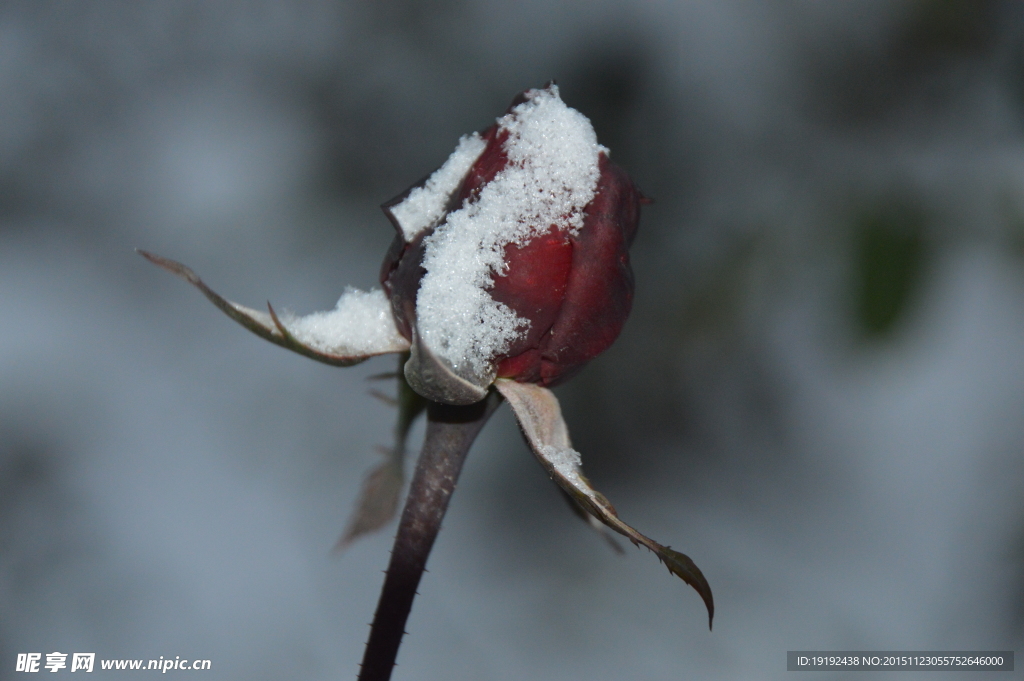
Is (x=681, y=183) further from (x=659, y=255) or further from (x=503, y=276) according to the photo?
(x=503, y=276)

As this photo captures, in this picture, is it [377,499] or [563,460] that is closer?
[563,460]

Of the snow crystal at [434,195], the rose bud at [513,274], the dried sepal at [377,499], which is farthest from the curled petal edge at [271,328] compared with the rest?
the dried sepal at [377,499]

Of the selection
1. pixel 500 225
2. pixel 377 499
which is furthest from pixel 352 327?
pixel 377 499

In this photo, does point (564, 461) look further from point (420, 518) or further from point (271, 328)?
point (271, 328)

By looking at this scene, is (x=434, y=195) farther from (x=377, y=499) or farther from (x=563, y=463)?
(x=377, y=499)

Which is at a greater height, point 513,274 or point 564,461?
point 513,274

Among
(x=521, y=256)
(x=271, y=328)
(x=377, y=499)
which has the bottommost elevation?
(x=377, y=499)

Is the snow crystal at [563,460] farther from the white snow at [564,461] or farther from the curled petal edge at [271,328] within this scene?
the curled petal edge at [271,328]
